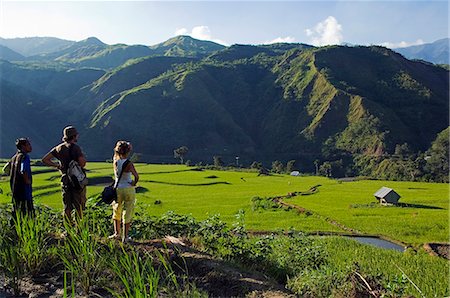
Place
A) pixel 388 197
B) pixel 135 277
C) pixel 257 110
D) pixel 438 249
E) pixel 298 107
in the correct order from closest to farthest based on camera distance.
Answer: pixel 135 277, pixel 438 249, pixel 388 197, pixel 298 107, pixel 257 110

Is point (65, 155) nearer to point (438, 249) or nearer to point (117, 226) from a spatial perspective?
point (117, 226)

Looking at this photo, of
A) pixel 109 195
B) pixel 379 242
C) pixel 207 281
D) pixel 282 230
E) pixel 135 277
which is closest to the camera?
pixel 135 277

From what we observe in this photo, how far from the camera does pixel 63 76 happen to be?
19025cm

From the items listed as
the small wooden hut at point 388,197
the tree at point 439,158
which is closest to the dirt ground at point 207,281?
the small wooden hut at point 388,197

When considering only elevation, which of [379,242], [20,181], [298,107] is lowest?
[379,242]

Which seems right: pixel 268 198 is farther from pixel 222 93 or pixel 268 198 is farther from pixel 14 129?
pixel 222 93

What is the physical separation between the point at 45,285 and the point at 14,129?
13628 centimetres

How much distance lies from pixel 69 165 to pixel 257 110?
149 metres

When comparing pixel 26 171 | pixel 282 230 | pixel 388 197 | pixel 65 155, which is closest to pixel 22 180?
pixel 26 171

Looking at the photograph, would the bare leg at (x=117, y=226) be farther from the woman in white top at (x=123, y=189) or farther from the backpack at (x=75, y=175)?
the backpack at (x=75, y=175)

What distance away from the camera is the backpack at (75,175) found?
669 cm

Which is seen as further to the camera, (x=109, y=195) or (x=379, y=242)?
(x=379, y=242)

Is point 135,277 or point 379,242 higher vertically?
point 135,277

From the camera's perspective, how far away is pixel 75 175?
6688 millimetres
